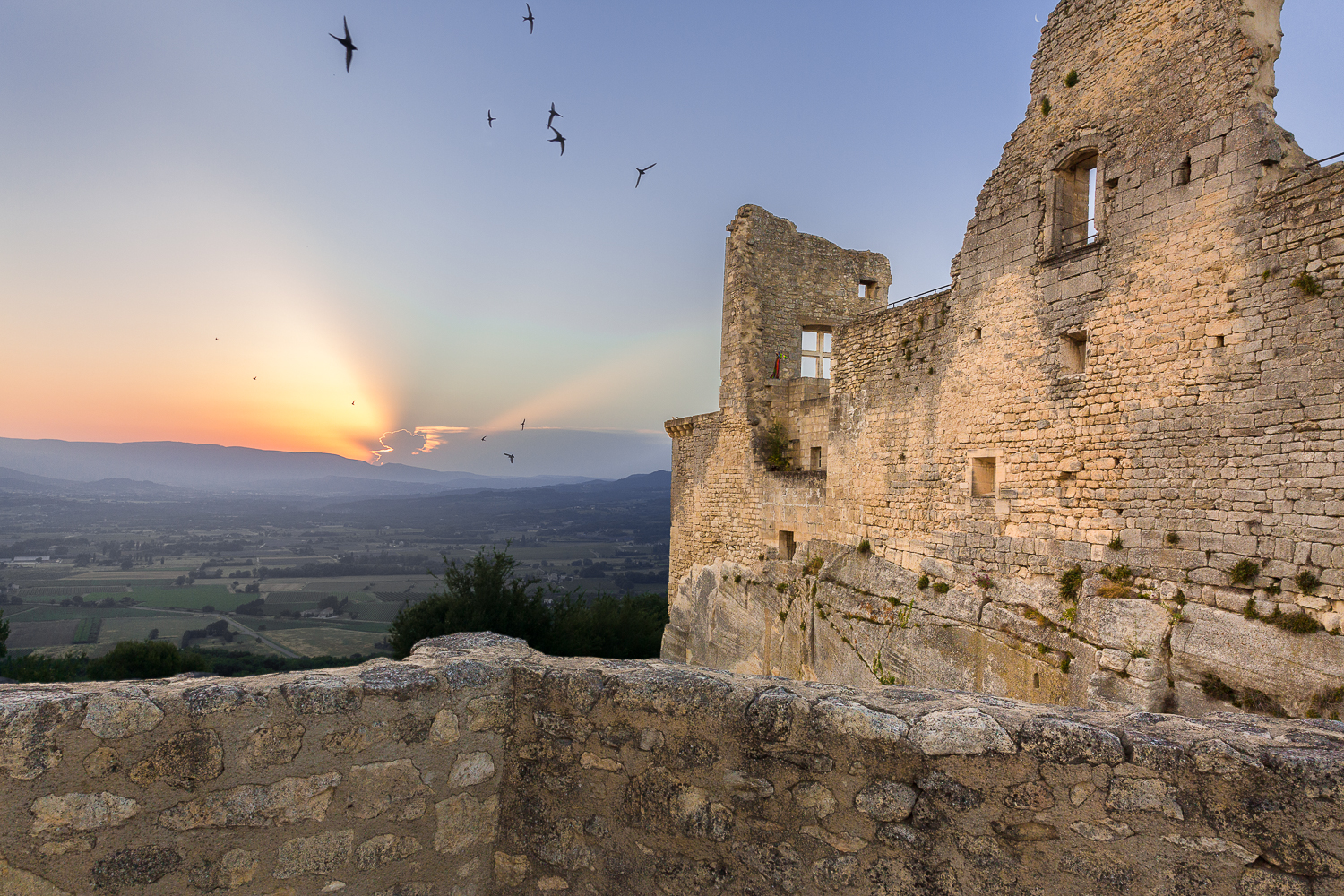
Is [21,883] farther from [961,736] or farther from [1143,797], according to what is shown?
[1143,797]

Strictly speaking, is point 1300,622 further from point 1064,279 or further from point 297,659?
point 297,659

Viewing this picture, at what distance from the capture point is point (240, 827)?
2.58 meters

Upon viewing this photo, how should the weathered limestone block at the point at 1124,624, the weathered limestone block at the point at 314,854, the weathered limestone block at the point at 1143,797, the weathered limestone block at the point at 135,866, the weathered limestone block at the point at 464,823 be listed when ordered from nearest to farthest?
the weathered limestone block at the point at 1143,797, the weathered limestone block at the point at 135,866, the weathered limestone block at the point at 314,854, the weathered limestone block at the point at 464,823, the weathered limestone block at the point at 1124,624

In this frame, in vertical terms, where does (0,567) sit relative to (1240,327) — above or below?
below

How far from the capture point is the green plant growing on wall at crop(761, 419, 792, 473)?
14.5 m

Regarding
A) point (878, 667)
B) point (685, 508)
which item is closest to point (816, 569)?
point (878, 667)

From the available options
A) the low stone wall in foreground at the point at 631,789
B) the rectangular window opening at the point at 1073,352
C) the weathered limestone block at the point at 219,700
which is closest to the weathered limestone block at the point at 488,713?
the low stone wall in foreground at the point at 631,789

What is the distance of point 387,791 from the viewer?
2797 millimetres

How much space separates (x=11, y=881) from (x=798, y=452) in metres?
13.1

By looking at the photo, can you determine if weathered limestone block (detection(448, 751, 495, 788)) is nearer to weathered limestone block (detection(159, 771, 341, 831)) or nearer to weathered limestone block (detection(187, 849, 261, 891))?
weathered limestone block (detection(159, 771, 341, 831))

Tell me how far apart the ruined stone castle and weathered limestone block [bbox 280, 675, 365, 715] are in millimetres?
7168

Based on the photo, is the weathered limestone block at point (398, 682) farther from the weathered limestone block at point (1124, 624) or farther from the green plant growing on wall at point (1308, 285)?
the green plant growing on wall at point (1308, 285)

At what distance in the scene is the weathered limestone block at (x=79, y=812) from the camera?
233cm

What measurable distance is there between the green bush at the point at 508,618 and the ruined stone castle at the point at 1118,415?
1202cm
